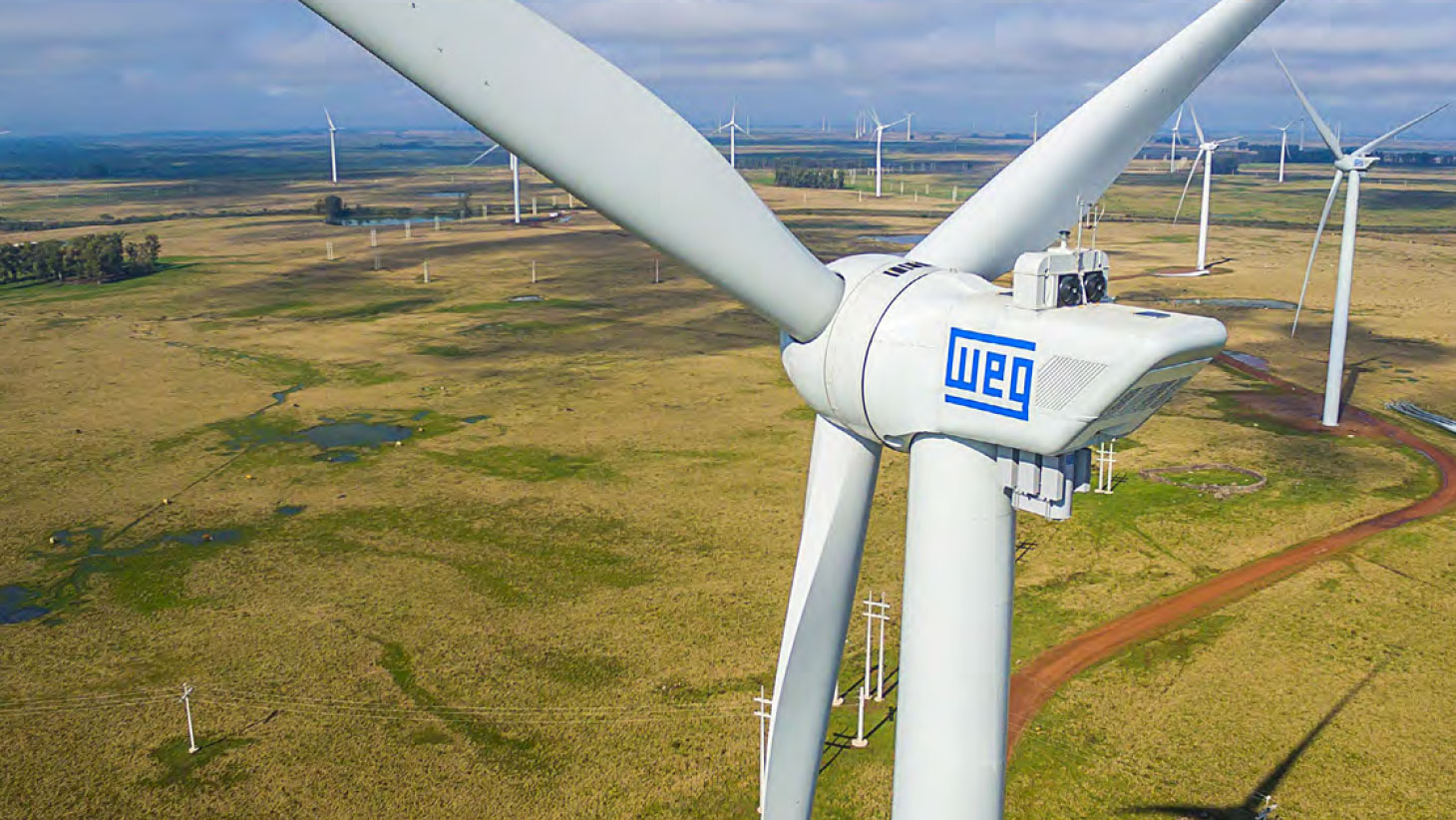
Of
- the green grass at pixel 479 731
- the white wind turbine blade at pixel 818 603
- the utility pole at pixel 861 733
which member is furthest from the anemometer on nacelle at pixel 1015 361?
the green grass at pixel 479 731

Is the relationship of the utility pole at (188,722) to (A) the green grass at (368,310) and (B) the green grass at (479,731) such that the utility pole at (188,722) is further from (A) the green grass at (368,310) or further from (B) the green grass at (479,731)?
(A) the green grass at (368,310)

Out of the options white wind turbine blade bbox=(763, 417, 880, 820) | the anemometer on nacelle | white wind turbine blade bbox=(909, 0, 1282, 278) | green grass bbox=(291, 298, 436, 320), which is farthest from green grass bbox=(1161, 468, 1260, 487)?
green grass bbox=(291, 298, 436, 320)

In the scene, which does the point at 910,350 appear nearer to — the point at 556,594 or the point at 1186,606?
the point at 556,594

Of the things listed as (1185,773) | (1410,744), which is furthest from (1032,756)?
(1410,744)

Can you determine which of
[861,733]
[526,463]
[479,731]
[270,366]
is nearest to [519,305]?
[270,366]

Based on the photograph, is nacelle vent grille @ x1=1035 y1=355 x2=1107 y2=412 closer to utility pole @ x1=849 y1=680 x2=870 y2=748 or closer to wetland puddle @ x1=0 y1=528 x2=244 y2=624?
utility pole @ x1=849 y1=680 x2=870 y2=748
